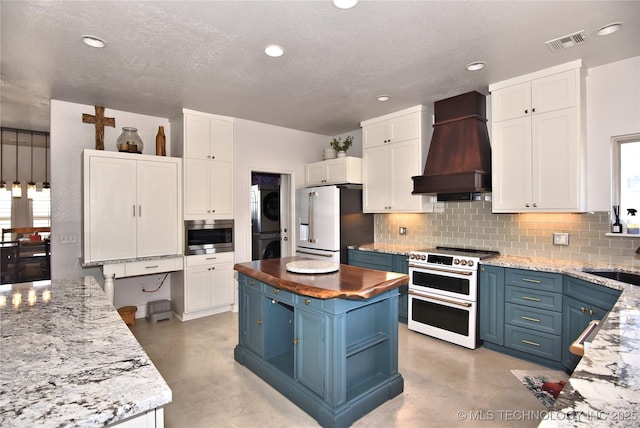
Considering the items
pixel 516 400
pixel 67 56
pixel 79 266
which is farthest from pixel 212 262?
pixel 516 400

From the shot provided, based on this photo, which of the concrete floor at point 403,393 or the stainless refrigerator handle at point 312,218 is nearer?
the concrete floor at point 403,393

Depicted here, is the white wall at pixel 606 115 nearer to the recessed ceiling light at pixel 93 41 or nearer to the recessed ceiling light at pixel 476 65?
the recessed ceiling light at pixel 476 65

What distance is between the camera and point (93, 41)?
8.38ft

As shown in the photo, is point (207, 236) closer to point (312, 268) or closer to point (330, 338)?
point (312, 268)

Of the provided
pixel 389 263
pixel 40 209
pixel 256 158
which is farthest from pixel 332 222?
pixel 40 209

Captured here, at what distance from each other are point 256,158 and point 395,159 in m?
2.02

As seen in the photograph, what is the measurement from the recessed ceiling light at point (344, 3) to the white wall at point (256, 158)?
2.98m

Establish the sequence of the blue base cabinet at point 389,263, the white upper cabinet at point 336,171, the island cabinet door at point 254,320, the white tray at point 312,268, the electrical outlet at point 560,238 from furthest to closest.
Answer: the white upper cabinet at point 336,171 → the blue base cabinet at point 389,263 → the electrical outlet at point 560,238 → the island cabinet door at point 254,320 → the white tray at point 312,268

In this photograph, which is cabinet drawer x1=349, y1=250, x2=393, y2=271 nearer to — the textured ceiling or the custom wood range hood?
the custom wood range hood

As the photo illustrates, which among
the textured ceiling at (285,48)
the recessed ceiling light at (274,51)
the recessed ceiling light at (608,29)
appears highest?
the textured ceiling at (285,48)

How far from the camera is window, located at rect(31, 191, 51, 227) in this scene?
21.5 feet

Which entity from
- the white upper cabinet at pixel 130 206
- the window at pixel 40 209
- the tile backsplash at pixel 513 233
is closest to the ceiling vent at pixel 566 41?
the tile backsplash at pixel 513 233

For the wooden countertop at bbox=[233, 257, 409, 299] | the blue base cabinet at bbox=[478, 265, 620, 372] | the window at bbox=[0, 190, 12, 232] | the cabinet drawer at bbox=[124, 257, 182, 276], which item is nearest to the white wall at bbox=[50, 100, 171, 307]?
the cabinet drawer at bbox=[124, 257, 182, 276]

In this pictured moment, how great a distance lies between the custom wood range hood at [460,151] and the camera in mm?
3645
